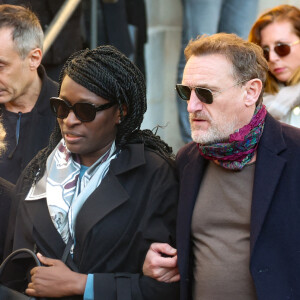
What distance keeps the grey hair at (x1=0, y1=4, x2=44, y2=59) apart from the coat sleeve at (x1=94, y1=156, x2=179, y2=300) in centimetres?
136

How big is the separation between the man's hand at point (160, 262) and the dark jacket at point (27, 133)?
115 cm

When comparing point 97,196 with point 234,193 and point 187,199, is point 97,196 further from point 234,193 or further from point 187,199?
point 234,193

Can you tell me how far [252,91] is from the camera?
3137 mm

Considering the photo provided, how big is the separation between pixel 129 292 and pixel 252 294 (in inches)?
22.0

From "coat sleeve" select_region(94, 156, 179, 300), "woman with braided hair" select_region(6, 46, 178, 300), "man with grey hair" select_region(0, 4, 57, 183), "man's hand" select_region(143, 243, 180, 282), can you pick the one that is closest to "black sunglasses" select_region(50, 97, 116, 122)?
"woman with braided hair" select_region(6, 46, 178, 300)

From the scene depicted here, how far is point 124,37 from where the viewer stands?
556cm

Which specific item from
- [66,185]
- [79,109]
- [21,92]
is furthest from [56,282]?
[21,92]

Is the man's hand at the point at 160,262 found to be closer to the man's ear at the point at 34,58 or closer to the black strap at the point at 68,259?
the black strap at the point at 68,259

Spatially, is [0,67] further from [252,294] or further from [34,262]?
[252,294]

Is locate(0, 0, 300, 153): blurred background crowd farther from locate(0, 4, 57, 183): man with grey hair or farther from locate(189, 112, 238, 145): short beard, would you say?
locate(189, 112, 238, 145): short beard

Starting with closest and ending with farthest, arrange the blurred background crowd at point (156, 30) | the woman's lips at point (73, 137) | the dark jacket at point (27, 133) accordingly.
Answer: the woman's lips at point (73, 137)
the dark jacket at point (27, 133)
the blurred background crowd at point (156, 30)

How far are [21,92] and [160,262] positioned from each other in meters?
1.56

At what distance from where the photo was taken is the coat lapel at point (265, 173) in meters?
2.93

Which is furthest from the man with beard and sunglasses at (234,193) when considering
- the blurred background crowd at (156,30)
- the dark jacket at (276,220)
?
the blurred background crowd at (156,30)
